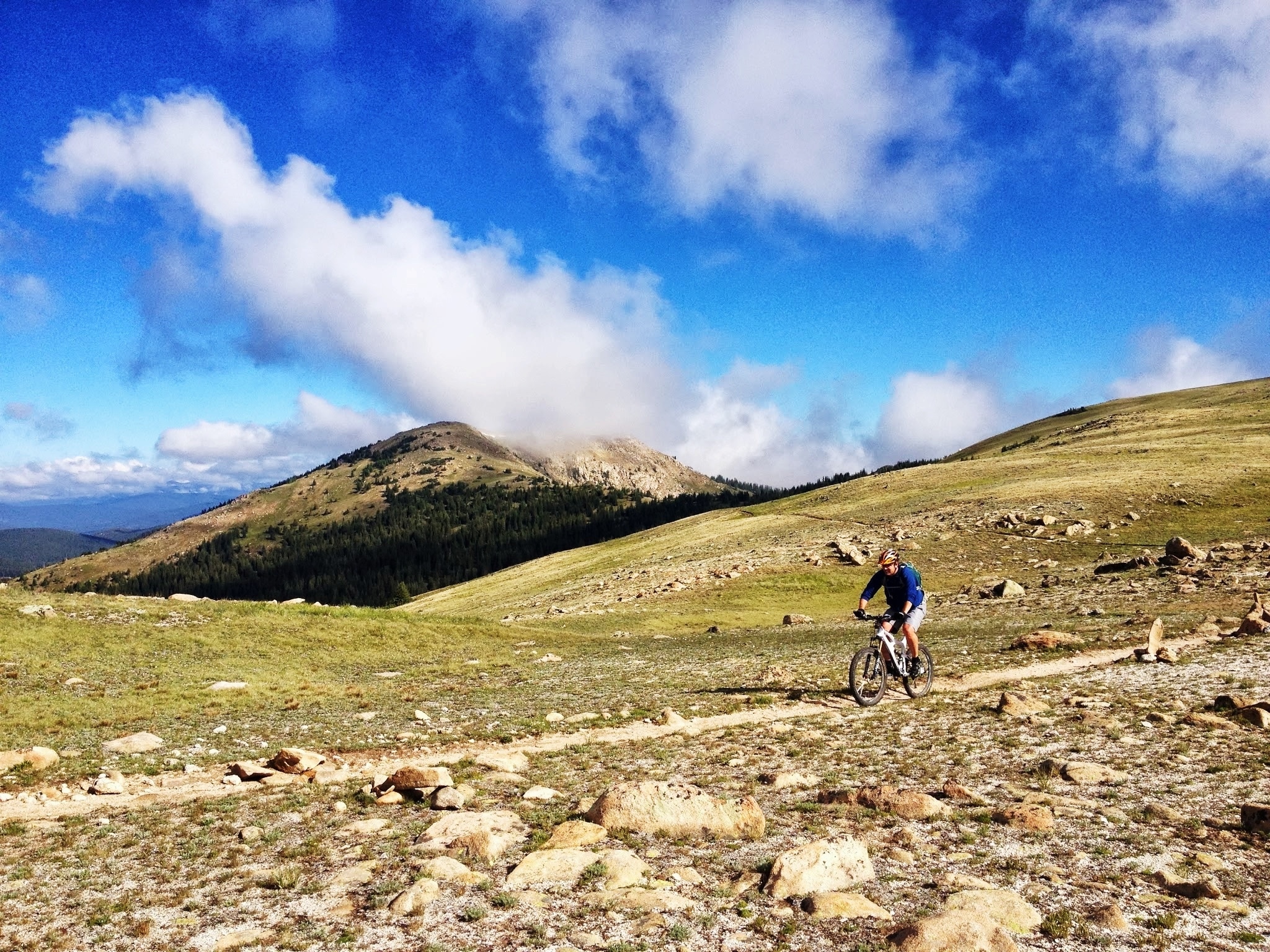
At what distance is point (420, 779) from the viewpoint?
1295cm

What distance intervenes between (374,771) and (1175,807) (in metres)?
15.2

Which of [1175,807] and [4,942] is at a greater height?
[4,942]

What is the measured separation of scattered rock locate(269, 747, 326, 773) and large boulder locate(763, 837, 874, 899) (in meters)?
11.7

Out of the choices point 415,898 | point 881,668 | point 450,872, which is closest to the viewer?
point 415,898

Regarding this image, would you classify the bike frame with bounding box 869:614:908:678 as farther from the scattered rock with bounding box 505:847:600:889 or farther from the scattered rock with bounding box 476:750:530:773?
the scattered rock with bounding box 505:847:600:889

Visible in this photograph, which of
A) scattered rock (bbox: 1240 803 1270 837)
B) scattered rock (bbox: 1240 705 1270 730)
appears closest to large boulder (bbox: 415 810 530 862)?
scattered rock (bbox: 1240 803 1270 837)

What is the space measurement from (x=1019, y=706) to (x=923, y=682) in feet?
13.3

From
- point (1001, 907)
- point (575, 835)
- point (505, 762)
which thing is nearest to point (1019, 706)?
point (1001, 907)

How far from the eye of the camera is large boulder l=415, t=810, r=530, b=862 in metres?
9.73

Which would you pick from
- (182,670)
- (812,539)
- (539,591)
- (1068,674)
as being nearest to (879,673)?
(1068,674)

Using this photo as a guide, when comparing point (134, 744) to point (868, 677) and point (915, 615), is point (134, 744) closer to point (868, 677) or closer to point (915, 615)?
point (868, 677)

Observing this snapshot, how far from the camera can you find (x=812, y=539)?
79.1 metres

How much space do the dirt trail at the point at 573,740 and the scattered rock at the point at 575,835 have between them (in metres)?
6.16

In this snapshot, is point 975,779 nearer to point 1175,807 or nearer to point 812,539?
point 1175,807
